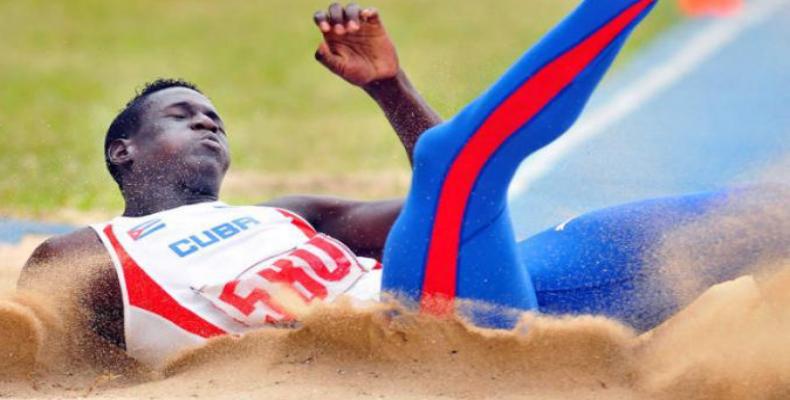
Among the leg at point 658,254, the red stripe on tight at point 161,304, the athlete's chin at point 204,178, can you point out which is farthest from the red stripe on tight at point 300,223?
the leg at point 658,254

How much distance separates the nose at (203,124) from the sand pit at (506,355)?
0.79 meters

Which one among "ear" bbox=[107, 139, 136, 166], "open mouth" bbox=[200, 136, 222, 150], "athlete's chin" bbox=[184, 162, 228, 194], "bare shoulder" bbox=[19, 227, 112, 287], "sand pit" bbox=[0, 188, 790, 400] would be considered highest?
"open mouth" bbox=[200, 136, 222, 150]

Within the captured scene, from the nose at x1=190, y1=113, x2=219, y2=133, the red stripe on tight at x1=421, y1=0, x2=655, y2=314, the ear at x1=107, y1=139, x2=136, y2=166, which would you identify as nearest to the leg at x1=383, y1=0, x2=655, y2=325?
the red stripe on tight at x1=421, y1=0, x2=655, y2=314

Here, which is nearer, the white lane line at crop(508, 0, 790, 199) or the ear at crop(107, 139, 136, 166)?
the ear at crop(107, 139, 136, 166)

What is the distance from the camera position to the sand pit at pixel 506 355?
3.41m

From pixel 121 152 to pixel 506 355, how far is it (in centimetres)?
150

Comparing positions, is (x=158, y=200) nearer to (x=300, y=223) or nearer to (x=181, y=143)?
(x=181, y=143)

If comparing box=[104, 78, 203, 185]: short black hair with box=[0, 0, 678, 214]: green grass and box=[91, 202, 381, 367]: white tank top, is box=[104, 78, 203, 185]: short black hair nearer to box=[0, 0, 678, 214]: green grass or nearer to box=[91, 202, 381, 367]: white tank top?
box=[91, 202, 381, 367]: white tank top

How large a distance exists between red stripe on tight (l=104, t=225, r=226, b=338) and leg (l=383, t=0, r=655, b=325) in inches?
20.7

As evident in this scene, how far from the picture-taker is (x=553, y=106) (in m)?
3.31

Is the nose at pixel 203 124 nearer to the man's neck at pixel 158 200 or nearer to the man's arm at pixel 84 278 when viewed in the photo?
the man's neck at pixel 158 200

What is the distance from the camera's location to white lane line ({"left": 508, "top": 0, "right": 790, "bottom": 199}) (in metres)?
7.98

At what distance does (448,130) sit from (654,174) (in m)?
2.30

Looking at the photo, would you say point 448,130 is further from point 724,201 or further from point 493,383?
point 724,201
